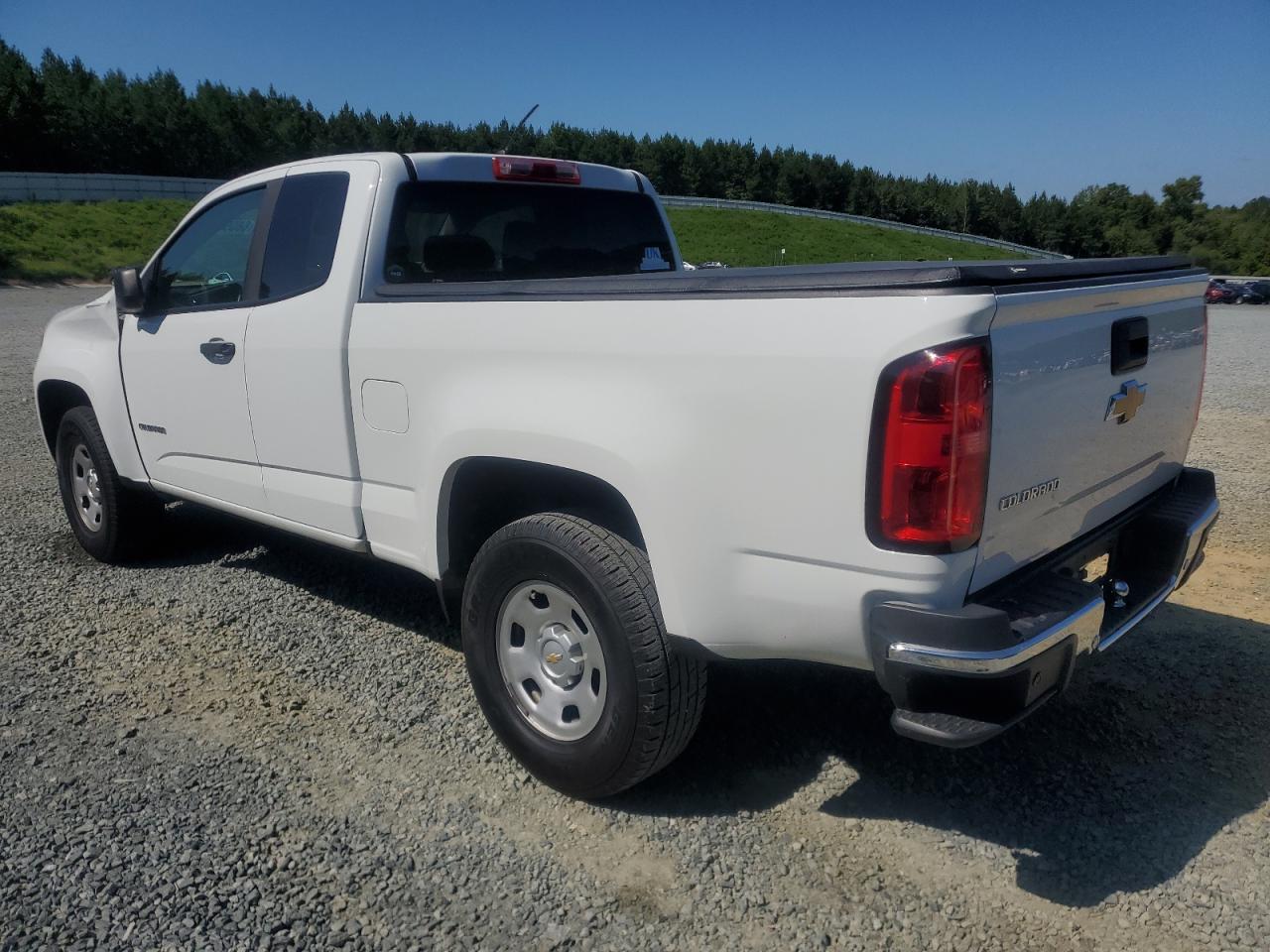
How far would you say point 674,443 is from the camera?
8.32 ft

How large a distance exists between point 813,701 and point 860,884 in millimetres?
1112

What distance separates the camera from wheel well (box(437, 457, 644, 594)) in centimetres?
296

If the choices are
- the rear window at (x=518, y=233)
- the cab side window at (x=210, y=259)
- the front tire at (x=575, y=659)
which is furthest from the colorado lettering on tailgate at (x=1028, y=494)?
the cab side window at (x=210, y=259)

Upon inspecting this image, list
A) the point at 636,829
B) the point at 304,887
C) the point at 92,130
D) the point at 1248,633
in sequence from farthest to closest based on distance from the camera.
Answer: the point at 92,130, the point at 1248,633, the point at 636,829, the point at 304,887

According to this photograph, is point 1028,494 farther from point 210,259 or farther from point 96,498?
point 96,498

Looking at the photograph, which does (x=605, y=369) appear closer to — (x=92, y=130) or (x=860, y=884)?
(x=860, y=884)

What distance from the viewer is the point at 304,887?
2629 mm

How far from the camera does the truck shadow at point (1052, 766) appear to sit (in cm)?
280

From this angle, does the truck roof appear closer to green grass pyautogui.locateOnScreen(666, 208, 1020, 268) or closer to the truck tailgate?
the truck tailgate

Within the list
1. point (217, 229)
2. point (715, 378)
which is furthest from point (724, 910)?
point (217, 229)

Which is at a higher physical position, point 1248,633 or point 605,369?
point 605,369

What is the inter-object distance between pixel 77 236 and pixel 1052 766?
3975 cm

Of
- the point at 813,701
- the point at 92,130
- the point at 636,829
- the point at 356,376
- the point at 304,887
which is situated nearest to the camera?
the point at 304,887

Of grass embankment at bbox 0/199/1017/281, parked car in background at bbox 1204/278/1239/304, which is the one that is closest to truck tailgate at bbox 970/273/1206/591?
grass embankment at bbox 0/199/1017/281
